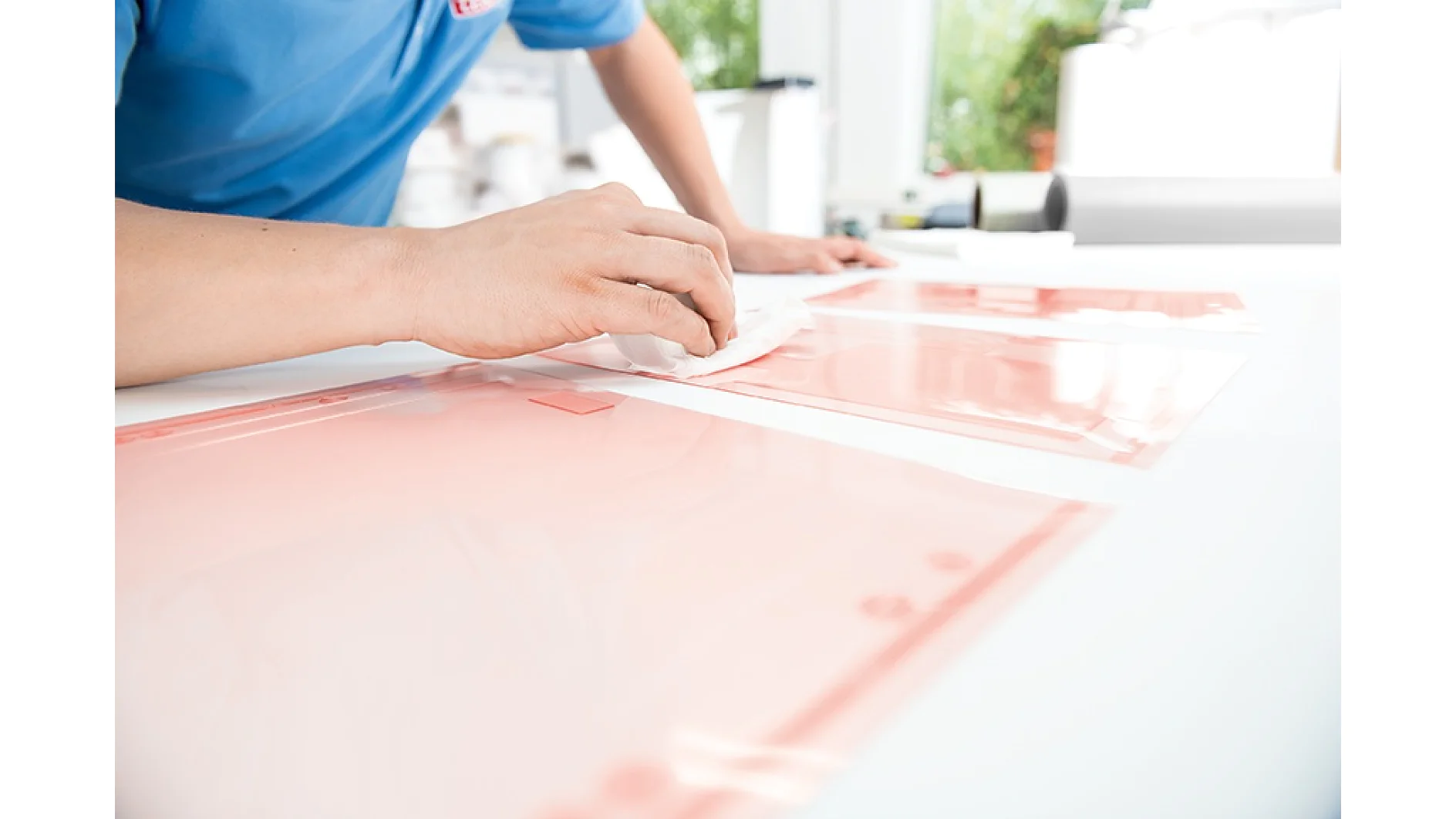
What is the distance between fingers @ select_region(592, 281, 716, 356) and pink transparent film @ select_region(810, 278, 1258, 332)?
0.95ft

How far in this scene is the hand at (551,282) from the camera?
0.55 m

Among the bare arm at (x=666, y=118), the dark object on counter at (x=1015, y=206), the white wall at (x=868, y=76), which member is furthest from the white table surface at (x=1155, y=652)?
the white wall at (x=868, y=76)

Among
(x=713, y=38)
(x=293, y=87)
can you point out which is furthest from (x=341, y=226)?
(x=713, y=38)

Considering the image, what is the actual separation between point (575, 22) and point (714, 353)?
0.70 meters

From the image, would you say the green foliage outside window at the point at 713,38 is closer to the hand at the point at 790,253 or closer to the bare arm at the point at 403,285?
the hand at the point at 790,253

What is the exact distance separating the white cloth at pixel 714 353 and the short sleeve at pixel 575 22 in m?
0.61

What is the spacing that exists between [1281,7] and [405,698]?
2679 mm

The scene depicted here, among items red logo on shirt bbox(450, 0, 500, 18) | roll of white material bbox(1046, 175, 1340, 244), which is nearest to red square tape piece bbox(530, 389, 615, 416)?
red logo on shirt bbox(450, 0, 500, 18)

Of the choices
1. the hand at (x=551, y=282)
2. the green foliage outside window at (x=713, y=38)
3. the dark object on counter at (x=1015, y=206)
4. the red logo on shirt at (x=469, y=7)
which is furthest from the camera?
the green foliage outside window at (x=713, y=38)

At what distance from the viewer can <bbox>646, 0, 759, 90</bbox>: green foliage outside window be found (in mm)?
3846

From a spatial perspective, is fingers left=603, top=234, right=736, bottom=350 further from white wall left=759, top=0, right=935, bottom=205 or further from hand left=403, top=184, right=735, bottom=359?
white wall left=759, top=0, right=935, bottom=205

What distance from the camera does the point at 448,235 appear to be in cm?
57

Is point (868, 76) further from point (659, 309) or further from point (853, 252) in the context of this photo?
point (659, 309)
